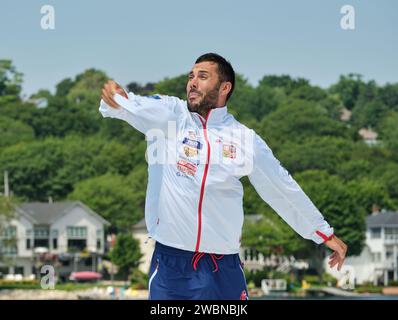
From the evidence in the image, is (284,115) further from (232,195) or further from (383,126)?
(232,195)

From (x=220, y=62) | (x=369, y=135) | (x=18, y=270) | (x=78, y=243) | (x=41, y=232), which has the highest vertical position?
(x=369, y=135)

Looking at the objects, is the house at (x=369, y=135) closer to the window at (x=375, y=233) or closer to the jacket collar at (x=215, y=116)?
the window at (x=375, y=233)

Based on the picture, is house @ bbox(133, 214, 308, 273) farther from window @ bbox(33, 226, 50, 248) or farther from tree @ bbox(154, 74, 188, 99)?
tree @ bbox(154, 74, 188, 99)

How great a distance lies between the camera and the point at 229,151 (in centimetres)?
703

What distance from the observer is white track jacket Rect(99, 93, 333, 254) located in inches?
271

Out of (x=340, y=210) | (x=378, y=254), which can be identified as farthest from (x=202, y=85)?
(x=378, y=254)

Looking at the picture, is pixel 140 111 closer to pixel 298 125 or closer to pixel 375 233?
pixel 375 233

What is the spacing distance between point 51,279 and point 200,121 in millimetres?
3983

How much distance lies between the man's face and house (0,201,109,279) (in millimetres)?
95441

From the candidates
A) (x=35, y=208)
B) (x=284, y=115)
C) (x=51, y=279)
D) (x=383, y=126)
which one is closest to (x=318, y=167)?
(x=284, y=115)

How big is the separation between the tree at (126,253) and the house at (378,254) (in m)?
19.1

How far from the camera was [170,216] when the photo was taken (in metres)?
6.95

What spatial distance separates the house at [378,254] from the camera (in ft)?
342

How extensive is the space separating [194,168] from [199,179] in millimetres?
72
